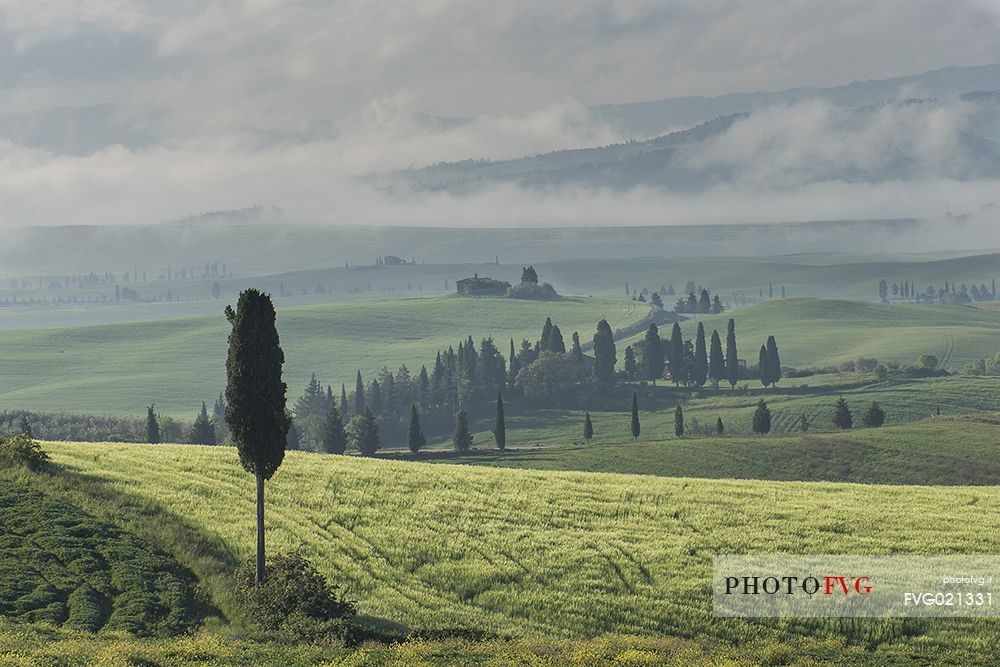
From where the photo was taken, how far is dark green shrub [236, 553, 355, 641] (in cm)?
4678

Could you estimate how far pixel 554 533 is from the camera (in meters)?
60.5

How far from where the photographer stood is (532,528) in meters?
61.5

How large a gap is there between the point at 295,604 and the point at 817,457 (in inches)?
4523

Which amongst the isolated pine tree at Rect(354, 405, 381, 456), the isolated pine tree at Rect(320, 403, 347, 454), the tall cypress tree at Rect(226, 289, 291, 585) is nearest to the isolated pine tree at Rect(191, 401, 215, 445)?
the isolated pine tree at Rect(320, 403, 347, 454)

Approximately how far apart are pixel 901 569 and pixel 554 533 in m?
15.9

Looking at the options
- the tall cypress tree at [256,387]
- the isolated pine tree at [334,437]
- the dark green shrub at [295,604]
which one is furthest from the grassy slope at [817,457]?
the dark green shrub at [295,604]

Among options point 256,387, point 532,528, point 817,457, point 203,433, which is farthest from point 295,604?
point 203,433

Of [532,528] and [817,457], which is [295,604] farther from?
[817,457]

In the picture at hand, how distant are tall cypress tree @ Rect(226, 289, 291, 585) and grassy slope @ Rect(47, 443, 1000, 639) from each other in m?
4.46

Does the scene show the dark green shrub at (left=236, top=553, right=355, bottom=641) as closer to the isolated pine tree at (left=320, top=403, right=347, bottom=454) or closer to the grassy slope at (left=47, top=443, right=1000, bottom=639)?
the grassy slope at (left=47, top=443, right=1000, bottom=639)

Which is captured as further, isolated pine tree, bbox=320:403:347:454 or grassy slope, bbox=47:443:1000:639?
isolated pine tree, bbox=320:403:347:454

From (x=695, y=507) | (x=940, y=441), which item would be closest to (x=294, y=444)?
(x=940, y=441)

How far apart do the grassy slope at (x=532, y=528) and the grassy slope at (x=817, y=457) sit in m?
71.7

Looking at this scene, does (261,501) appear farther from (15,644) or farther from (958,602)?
(958,602)
